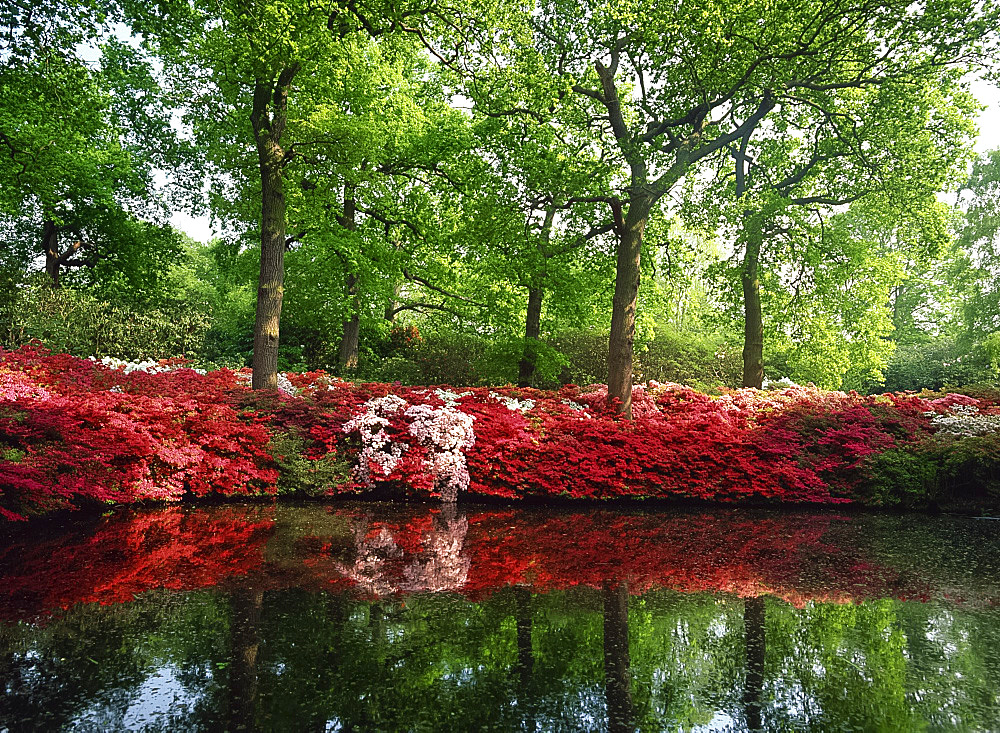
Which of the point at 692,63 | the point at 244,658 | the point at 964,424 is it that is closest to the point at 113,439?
the point at 244,658

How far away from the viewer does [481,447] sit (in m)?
9.40

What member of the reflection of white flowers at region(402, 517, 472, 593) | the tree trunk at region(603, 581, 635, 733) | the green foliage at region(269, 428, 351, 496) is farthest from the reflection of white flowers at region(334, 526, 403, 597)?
the green foliage at region(269, 428, 351, 496)

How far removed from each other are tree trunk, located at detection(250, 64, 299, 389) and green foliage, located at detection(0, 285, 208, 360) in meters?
8.63

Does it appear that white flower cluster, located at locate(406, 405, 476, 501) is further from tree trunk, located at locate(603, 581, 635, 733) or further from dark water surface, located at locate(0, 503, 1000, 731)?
tree trunk, located at locate(603, 581, 635, 733)

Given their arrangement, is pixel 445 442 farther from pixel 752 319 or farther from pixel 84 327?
pixel 84 327

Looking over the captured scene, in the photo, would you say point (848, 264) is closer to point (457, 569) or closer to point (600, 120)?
point (600, 120)

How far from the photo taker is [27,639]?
396 centimetres

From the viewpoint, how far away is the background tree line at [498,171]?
10.1 m

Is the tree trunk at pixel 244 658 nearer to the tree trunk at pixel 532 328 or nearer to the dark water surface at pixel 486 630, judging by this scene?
the dark water surface at pixel 486 630

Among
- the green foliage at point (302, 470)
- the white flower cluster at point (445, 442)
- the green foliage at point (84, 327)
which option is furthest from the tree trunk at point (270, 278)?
the green foliage at point (84, 327)

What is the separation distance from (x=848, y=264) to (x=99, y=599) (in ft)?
54.4

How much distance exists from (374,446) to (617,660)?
19.2 feet

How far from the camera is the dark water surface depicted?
10.5 ft

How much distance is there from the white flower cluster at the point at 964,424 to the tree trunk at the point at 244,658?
1018 cm
